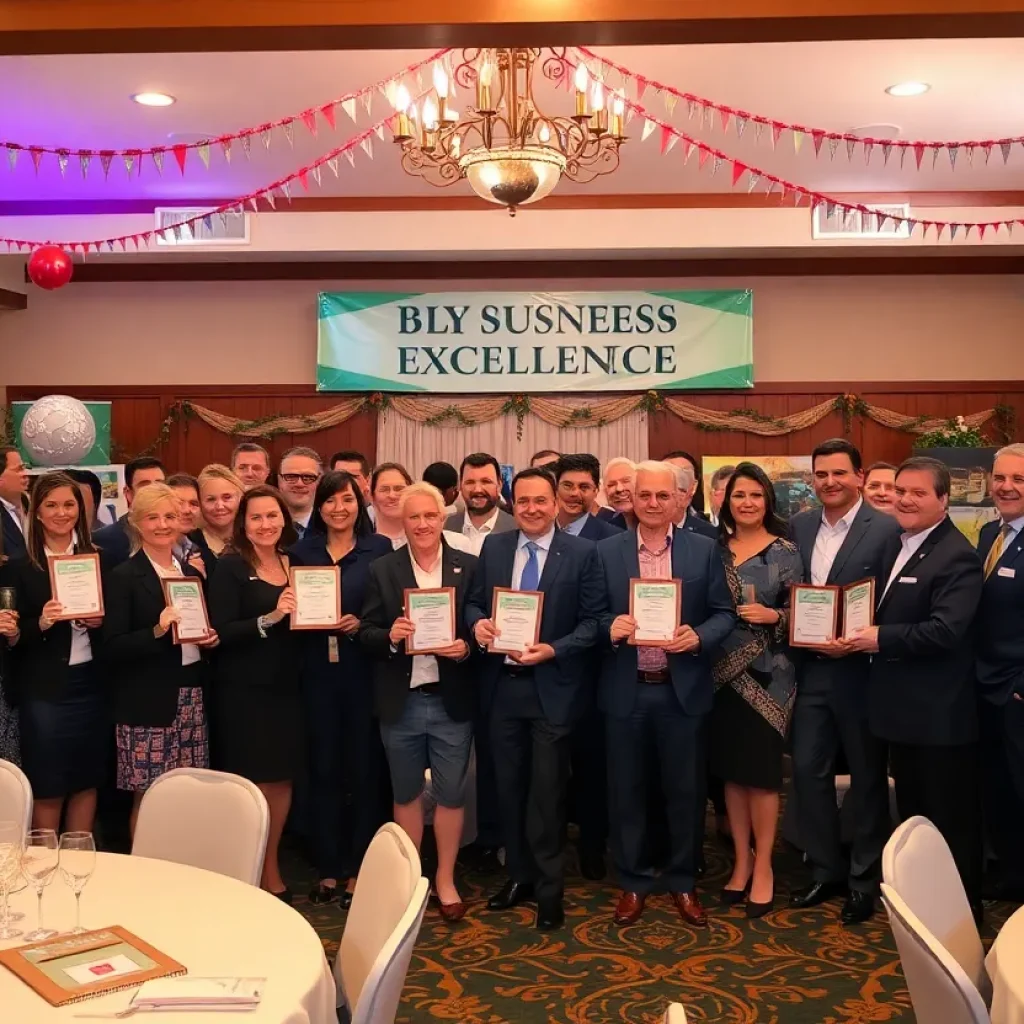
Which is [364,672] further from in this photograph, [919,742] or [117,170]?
[117,170]

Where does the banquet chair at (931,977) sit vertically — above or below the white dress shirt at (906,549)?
below

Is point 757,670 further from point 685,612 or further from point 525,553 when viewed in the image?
point 525,553

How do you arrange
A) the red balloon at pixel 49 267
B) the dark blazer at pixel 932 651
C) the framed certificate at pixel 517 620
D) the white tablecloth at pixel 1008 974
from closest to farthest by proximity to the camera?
the white tablecloth at pixel 1008 974 → the dark blazer at pixel 932 651 → the framed certificate at pixel 517 620 → the red balloon at pixel 49 267

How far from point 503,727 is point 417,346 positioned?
235 inches

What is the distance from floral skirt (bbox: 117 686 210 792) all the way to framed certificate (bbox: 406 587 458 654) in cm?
91

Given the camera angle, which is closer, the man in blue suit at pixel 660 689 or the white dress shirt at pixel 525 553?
the man in blue suit at pixel 660 689

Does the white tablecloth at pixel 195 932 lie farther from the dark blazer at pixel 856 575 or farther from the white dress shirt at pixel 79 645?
the dark blazer at pixel 856 575

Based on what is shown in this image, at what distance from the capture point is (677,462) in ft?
21.7

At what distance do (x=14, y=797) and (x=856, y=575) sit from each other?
121 inches

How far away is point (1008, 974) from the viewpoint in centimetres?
237

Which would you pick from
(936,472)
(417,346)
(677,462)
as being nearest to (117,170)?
(417,346)

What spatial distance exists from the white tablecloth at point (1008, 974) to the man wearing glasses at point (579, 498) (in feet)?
10.1

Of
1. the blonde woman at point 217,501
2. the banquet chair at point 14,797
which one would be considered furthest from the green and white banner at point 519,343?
the banquet chair at point 14,797

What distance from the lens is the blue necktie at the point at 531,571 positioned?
467cm
